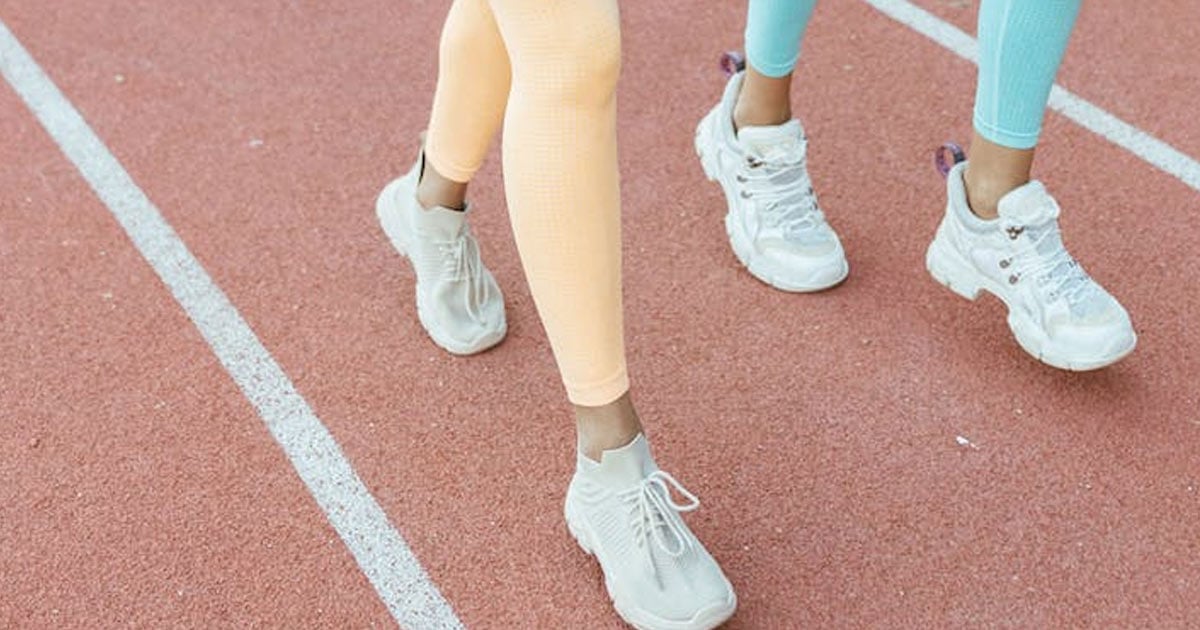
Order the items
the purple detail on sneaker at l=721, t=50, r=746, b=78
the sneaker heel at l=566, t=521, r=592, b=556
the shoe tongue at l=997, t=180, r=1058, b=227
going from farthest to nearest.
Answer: the purple detail on sneaker at l=721, t=50, r=746, b=78 → the shoe tongue at l=997, t=180, r=1058, b=227 → the sneaker heel at l=566, t=521, r=592, b=556

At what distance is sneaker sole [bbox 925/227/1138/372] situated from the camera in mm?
2041

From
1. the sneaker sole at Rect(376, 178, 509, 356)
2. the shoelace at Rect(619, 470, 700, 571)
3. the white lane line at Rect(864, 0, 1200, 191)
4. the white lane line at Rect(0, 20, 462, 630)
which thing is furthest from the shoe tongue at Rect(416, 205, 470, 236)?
the white lane line at Rect(864, 0, 1200, 191)

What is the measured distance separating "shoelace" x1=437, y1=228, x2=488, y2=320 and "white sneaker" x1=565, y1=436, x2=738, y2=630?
1.55 feet

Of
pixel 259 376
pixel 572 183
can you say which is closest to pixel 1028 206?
pixel 572 183

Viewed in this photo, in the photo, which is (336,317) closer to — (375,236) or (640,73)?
(375,236)

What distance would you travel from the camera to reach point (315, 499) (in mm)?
1935

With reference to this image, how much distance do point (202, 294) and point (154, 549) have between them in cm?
56

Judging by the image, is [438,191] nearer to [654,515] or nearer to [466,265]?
[466,265]

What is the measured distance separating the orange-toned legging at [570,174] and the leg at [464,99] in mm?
264

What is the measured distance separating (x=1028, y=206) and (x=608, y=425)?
2.54 feet

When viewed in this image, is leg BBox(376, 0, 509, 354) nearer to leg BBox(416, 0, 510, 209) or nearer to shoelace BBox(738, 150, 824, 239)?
leg BBox(416, 0, 510, 209)

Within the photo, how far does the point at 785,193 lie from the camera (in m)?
2.31

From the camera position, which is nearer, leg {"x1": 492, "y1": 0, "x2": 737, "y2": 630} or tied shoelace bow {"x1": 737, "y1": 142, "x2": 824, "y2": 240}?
leg {"x1": 492, "y1": 0, "x2": 737, "y2": 630}

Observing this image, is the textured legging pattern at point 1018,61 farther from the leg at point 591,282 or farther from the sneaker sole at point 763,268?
the leg at point 591,282
